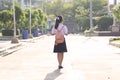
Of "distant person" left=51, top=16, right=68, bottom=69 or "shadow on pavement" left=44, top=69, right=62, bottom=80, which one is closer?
"shadow on pavement" left=44, top=69, right=62, bottom=80

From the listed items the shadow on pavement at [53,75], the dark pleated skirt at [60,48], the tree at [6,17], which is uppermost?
the tree at [6,17]

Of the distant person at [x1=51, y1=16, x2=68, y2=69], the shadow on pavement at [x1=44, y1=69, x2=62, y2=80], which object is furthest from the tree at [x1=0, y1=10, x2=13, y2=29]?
the shadow on pavement at [x1=44, y1=69, x2=62, y2=80]

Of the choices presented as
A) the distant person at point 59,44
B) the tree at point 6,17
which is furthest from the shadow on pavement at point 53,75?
the tree at point 6,17

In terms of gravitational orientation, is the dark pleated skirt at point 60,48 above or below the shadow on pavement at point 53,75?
above

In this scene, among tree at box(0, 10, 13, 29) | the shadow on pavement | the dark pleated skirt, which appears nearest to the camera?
the shadow on pavement

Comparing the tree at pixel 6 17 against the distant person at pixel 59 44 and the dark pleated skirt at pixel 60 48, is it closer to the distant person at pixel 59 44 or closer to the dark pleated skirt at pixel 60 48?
the distant person at pixel 59 44

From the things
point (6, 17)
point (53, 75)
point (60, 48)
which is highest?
point (6, 17)

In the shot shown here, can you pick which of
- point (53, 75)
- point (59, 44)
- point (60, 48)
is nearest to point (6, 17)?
point (59, 44)

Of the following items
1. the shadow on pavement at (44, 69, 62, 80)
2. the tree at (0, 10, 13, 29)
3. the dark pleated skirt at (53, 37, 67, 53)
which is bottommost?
the shadow on pavement at (44, 69, 62, 80)

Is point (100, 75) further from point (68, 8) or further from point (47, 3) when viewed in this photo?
point (47, 3)

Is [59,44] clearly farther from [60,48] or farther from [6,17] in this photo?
[6,17]

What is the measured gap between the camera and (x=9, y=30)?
52250 millimetres

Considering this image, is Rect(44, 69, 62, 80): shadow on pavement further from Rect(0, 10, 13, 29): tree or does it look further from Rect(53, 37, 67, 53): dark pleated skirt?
Rect(0, 10, 13, 29): tree

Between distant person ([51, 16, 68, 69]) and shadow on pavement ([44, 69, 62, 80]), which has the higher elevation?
distant person ([51, 16, 68, 69])
